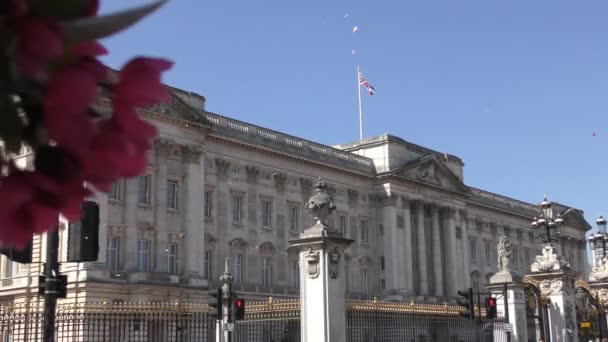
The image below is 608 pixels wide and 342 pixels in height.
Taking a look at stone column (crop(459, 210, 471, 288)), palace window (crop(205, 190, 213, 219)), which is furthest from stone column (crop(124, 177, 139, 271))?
stone column (crop(459, 210, 471, 288))

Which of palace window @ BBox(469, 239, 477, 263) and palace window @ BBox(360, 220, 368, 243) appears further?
palace window @ BBox(469, 239, 477, 263)

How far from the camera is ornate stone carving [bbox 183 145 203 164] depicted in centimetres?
5122

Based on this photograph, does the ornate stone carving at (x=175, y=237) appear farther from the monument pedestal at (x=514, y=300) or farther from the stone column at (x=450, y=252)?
the stone column at (x=450, y=252)

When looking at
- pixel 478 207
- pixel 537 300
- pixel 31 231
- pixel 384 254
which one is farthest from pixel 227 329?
pixel 478 207

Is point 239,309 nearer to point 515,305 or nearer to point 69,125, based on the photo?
point 515,305

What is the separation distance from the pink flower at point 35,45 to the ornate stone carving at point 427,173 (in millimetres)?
68445

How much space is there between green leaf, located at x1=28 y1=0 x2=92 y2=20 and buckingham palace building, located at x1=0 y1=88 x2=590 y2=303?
3308cm

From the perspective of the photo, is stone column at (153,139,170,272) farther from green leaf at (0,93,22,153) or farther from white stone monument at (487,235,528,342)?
green leaf at (0,93,22,153)

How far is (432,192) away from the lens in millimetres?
71188

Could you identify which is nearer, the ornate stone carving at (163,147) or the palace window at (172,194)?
the ornate stone carving at (163,147)

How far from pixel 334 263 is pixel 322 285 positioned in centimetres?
59

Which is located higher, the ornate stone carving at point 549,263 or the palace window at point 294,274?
the palace window at point 294,274

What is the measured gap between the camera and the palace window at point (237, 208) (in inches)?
2186

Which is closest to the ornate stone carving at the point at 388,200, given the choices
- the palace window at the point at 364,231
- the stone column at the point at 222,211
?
the palace window at the point at 364,231
